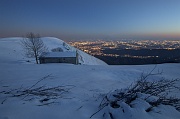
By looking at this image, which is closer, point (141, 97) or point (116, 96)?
point (141, 97)

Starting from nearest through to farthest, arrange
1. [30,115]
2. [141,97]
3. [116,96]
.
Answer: [30,115] < [141,97] < [116,96]

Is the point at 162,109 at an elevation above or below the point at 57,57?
above

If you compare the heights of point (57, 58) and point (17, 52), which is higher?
point (57, 58)

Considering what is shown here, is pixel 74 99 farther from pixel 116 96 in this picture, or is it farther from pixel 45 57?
pixel 45 57

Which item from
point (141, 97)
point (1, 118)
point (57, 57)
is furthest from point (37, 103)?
point (57, 57)

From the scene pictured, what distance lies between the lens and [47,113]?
2.83 meters

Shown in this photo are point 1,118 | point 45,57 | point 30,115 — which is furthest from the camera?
point 45,57

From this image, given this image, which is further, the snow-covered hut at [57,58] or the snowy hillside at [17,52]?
the snowy hillside at [17,52]

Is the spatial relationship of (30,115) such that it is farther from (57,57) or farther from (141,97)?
(57,57)

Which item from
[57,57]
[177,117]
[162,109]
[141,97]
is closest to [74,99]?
[141,97]

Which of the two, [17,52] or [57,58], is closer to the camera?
[57,58]

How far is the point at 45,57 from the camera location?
35062mm

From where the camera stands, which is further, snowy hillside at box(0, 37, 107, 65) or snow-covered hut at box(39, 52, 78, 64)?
snowy hillside at box(0, 37, 107, 65)

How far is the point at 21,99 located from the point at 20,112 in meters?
0.65
